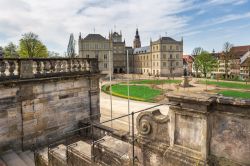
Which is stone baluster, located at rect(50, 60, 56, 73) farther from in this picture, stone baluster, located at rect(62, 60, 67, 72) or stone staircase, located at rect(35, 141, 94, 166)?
stone staircase, located at rect(35, 141, 94, 166)

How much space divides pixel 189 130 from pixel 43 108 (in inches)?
267

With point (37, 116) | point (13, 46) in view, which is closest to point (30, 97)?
point (37, 116)

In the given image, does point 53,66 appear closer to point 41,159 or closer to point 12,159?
point 41,159

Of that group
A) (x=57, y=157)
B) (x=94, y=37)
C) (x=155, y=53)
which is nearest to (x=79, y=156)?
(x=57, y=157)

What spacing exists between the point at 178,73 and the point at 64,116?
84.7 metres

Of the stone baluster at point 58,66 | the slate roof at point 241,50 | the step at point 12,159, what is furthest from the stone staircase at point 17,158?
the slate roof at point 241,50

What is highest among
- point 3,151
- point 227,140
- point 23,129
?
point 227,140

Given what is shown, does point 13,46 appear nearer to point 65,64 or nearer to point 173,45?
point 65,64

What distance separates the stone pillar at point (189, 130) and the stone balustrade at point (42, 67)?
246 inches

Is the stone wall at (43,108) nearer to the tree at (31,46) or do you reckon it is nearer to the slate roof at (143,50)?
the tree at (31,46)

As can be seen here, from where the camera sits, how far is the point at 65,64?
10.1 meters

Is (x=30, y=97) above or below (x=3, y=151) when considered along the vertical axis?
above

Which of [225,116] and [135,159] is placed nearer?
[225,116]

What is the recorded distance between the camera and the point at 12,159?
24.7 feet
